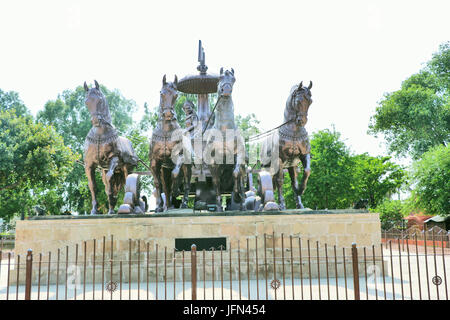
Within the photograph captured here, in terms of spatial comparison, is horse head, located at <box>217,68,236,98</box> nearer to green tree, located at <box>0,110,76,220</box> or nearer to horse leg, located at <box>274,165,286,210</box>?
horse leg, located at <box>274,165,286,210</box>

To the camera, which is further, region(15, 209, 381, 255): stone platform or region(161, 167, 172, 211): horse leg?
region(161, 167, 172, 211): horse leg

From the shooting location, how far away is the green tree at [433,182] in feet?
81.9

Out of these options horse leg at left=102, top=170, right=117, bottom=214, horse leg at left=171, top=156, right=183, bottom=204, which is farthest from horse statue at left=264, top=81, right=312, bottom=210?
horse leg at left=102, top=170, right=117, bottom=214

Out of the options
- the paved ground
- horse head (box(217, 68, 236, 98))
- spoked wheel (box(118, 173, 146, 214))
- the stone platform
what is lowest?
the paved ground

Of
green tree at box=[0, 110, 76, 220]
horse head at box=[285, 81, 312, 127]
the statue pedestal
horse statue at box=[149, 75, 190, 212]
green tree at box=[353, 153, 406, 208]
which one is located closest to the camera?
the statue pedestal

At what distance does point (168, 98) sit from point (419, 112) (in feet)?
88.2

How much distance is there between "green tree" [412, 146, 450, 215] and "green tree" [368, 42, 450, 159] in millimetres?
5668

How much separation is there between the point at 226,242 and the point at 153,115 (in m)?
28.0

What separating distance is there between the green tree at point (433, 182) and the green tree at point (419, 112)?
18.6ft

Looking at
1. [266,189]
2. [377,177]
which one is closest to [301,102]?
[266,189]

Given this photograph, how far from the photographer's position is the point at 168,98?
10.1 meters

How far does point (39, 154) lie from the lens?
24094 mm

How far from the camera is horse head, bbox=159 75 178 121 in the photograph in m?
10.1
